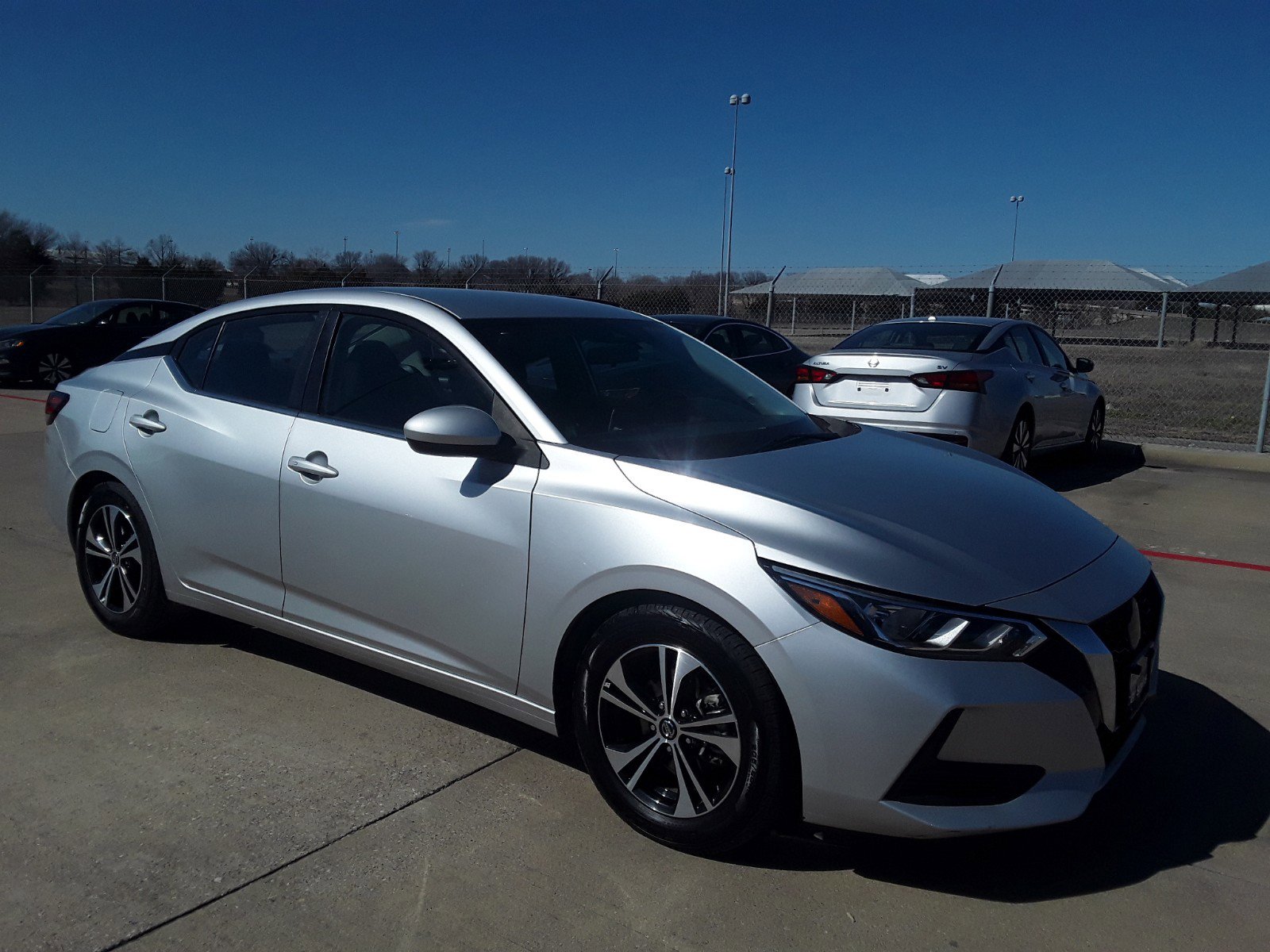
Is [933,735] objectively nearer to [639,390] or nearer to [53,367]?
[639,390]

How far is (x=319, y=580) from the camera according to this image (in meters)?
3.75

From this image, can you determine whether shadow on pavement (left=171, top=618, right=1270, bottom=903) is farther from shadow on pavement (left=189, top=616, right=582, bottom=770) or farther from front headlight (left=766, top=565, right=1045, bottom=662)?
front headlight (left=766, top=565, right=1045, bottom=662)

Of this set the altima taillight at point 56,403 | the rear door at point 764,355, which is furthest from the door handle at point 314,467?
the rear door at point 764,355

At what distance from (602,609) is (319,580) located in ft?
4.02

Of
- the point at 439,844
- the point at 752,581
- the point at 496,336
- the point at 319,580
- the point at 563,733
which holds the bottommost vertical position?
the point at 439,844

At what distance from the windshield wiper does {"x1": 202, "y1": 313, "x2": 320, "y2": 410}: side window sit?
176 centimetres

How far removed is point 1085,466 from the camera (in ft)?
36.4

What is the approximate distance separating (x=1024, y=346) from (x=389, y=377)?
292 inches

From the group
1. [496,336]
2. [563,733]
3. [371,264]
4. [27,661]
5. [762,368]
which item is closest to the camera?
[563,733]

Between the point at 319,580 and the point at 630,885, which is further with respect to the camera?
the point at 319,580

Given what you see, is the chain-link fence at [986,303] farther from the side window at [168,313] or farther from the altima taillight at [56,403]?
the altima taillight at [56,403]

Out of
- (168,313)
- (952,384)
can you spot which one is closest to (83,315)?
(168,313)

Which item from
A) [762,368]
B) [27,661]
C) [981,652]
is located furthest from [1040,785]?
[762,368]

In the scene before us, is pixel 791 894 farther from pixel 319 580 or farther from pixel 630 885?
pixel 319 580
